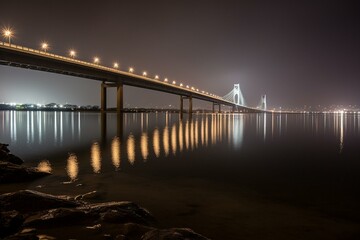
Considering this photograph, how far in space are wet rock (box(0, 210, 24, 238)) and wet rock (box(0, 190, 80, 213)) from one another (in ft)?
3.20

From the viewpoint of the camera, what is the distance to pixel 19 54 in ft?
166

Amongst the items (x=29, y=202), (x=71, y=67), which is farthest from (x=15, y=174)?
(x=71, y=67)

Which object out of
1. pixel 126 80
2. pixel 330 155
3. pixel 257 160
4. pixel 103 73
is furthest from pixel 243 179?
pixel 126 80

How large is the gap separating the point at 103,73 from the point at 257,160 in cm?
6277

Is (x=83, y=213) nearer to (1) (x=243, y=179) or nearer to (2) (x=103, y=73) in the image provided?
(1) (x=243, y=179)

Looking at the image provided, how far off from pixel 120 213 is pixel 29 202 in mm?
2462

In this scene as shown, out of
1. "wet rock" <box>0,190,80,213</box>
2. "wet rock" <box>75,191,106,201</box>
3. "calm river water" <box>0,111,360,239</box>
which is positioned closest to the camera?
"wet rock" <box>0,190,80,213</box>

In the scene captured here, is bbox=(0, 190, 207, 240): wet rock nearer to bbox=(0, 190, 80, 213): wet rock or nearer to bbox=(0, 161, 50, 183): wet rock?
bbox=(0, 190, 80, 213): wet rock

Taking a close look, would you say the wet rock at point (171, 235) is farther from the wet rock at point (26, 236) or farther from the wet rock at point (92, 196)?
the wet rock at point (92, 196)

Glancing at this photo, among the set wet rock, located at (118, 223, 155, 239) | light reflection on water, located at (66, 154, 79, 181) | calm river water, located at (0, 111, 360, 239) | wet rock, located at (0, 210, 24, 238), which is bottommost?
calm river water, located at (0, 111, 360, 239)

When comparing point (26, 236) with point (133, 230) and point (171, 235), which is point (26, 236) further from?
point (171, 235)

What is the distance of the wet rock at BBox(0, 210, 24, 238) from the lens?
6.50m

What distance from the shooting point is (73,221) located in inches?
298

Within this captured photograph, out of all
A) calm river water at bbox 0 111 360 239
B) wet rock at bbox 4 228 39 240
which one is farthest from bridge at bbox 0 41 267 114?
wet rock at bbox 4 228 39 240
